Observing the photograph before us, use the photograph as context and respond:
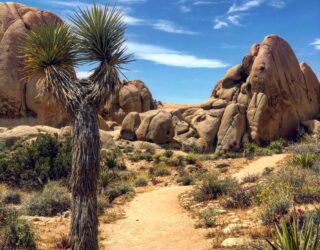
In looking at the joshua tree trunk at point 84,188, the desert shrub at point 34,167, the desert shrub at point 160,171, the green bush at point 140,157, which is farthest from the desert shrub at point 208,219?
→ the green bush at point 140,157

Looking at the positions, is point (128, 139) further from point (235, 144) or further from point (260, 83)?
point (260, 83)

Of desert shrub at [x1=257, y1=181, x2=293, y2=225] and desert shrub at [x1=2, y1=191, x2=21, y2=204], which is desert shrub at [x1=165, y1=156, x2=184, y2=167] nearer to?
desert shrub at [x1=2, y1=191, x2=21, y2=204]

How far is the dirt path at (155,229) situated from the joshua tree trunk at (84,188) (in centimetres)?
203

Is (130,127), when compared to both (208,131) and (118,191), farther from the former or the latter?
(118,191)

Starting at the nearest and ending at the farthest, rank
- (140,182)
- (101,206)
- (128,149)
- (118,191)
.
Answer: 1. (101,206)
2. (118,191)
3. (140,182)
4. (128,149)

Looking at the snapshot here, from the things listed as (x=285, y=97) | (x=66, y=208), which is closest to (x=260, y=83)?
(x=285, y=97)

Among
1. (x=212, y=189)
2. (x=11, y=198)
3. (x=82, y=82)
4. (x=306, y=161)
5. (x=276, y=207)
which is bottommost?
(x=11, y=198)

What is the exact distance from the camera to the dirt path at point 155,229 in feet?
31.6

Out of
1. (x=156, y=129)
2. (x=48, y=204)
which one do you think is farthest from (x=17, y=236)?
(x=156, y=129)

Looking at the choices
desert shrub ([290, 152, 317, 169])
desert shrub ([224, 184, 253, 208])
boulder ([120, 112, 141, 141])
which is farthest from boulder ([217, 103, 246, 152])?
desert shrub ([224, 184, 253, 208])

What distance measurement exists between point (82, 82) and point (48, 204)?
5.64m

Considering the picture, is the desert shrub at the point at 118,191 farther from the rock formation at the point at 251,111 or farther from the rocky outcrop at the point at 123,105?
the rocky outcrop at the point at 123,105

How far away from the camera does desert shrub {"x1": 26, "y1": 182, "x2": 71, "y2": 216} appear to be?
485 inches

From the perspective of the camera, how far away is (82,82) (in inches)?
342
